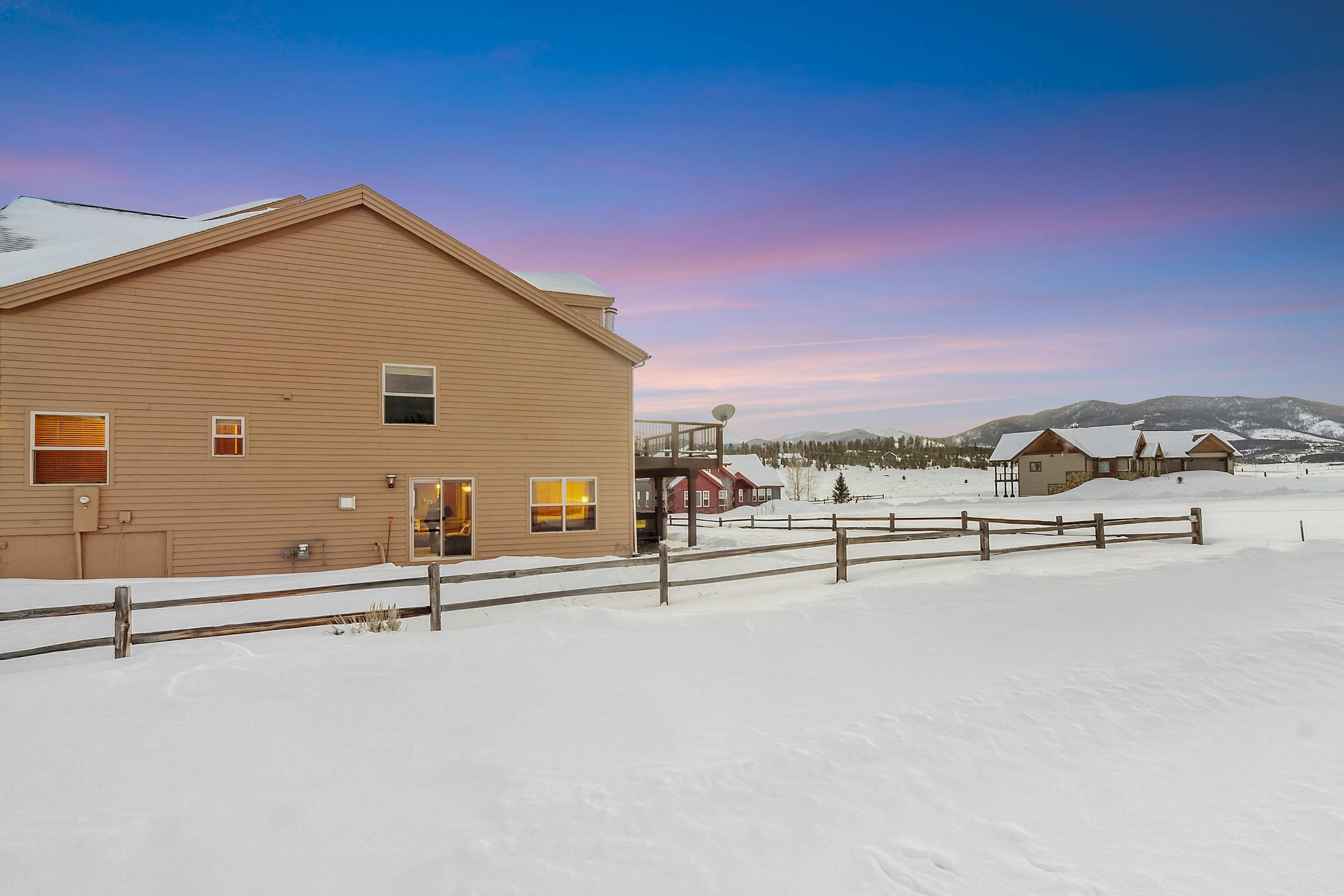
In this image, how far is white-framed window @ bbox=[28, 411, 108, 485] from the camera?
12500 millimetres

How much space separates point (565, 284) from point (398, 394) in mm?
7380

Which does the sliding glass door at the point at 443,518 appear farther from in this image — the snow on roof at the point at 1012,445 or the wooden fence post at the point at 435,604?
the snow on roof at the point at 1012,445

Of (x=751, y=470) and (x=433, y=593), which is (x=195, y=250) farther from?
(x=751, y=470)

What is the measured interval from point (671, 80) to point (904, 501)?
138ft

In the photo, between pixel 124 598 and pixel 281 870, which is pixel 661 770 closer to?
pixel 281 870

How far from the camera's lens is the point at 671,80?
21.2 metres

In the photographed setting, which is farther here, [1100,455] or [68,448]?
[1100,455]

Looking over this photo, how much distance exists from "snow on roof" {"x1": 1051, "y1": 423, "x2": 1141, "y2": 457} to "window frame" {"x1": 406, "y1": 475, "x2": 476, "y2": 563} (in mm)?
55914

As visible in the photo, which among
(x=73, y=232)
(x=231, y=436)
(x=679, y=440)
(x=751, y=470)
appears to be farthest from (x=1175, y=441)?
(x=73, y=232)

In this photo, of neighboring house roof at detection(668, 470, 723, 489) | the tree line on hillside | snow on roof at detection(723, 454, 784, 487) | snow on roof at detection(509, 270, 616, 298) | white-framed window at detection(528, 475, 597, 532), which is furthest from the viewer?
the tree line on hillside

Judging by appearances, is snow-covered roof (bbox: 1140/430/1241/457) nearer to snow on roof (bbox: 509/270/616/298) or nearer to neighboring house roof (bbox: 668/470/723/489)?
neighboring house roof (bbox: 668/470/723/489)

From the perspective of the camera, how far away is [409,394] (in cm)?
1523

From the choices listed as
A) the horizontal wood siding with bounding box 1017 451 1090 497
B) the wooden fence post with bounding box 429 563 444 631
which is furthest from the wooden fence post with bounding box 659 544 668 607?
the horizontal wood siding with bounding box 1017 451 1090 497

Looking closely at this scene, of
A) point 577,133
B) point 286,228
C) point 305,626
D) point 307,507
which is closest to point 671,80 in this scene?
point 577,133
